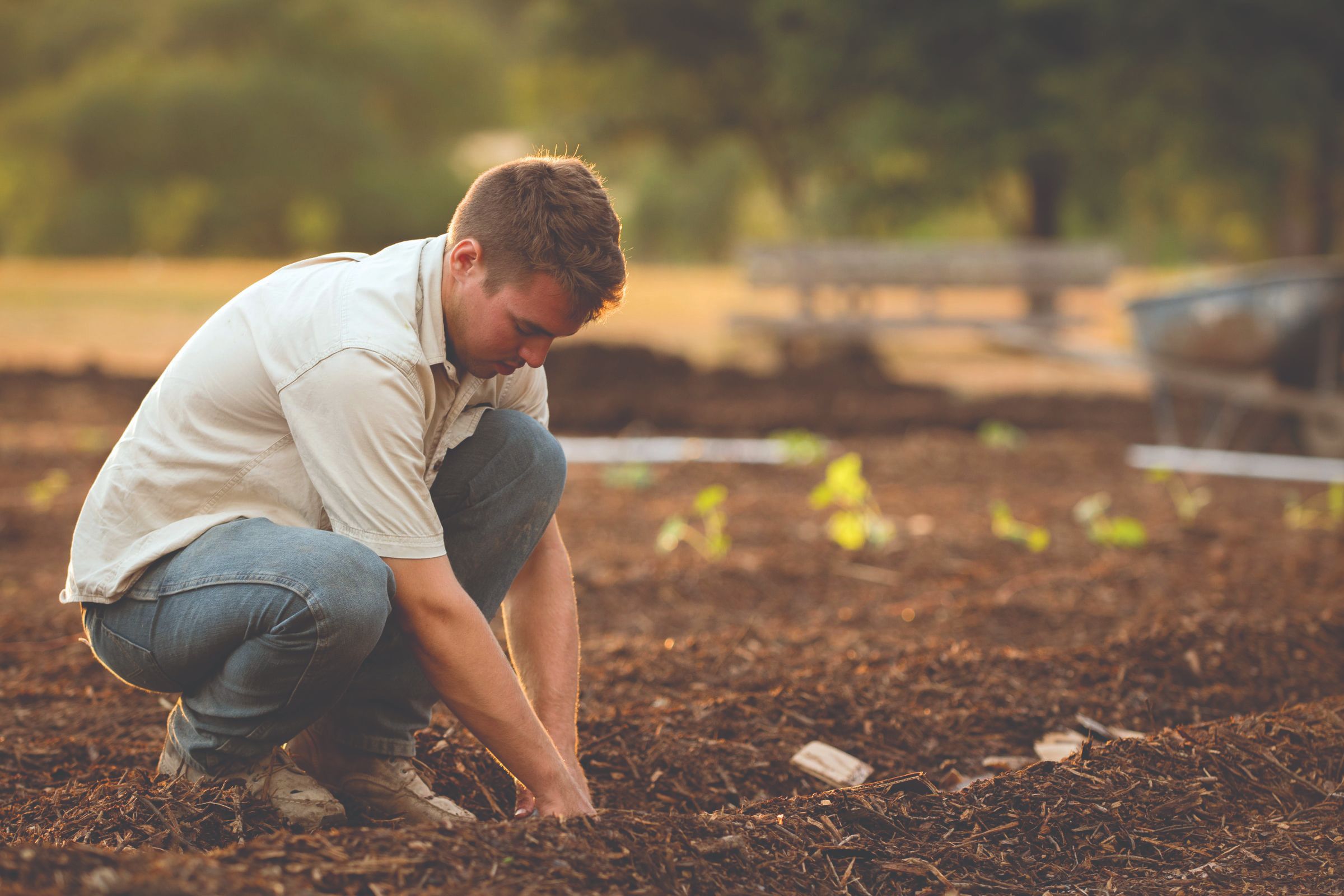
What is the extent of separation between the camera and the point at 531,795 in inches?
81.3

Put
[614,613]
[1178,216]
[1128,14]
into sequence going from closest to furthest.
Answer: [614,613] < [1128,14] < [1178,216]

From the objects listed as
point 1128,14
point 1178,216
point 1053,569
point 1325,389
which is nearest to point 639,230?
point 1178,216

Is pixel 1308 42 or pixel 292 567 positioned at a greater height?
pixel 1308 42

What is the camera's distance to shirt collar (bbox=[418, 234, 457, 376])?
6.24 ft

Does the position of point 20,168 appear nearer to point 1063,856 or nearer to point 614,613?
point 614,613

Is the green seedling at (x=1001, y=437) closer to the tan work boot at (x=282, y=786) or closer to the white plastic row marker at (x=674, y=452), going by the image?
the white plastic row marker at (x=674, y=452)

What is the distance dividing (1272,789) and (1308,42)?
37.9ft

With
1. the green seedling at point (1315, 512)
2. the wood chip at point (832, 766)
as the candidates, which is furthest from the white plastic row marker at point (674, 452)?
the wood chip at point (832, 766)

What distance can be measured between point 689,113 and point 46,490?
546 inches

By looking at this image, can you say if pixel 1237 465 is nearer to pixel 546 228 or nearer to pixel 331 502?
pixel 546 228

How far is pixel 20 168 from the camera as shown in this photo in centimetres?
3006

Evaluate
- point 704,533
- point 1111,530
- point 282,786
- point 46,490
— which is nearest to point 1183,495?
point 1111,530

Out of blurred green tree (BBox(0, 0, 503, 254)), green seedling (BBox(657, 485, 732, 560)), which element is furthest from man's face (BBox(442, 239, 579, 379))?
blurred green tree (BBox(0, 0, 503, 254))

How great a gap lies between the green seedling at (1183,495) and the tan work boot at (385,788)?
373 centimetres
